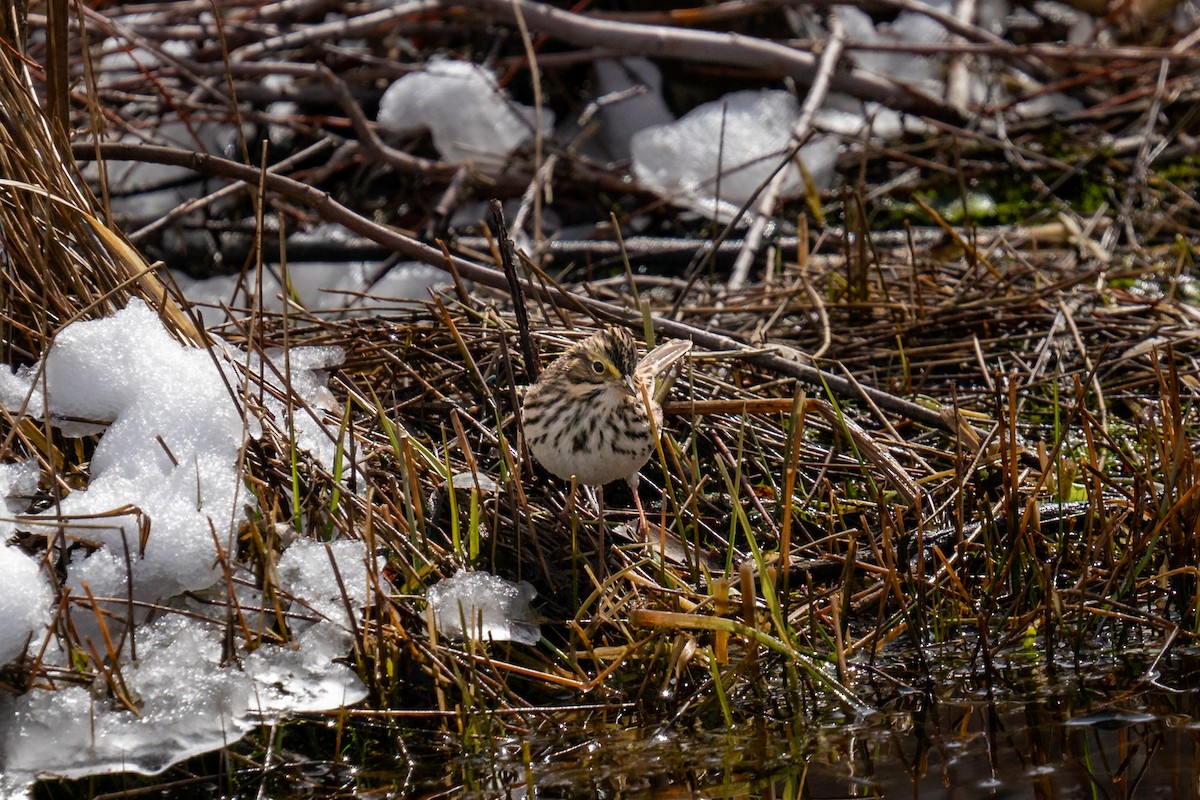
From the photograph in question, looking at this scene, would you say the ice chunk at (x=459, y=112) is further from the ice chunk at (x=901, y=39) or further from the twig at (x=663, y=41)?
the ice chunk at (x=901, y=39)

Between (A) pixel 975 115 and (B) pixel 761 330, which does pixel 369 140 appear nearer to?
(B) pixel 761 330

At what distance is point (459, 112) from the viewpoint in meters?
7.39

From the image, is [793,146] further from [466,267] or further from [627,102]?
[466,267]

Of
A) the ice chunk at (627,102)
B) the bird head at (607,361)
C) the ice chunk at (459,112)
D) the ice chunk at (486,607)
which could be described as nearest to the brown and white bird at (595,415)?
the bird head at (607,361)

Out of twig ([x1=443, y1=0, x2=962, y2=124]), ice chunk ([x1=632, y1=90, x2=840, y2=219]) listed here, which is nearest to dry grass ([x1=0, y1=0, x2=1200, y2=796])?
ice chunk ([x1=632, y1=90, x2=840, y2=219])

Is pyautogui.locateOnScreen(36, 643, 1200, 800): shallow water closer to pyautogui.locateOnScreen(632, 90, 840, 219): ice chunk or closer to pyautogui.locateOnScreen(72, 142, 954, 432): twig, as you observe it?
pyautogui.locateOnScreen(72, 142, 954, 432): twig

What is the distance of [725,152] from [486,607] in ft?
14.1

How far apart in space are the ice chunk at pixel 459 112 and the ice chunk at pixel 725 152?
0.71 m

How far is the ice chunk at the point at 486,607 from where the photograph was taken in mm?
3359

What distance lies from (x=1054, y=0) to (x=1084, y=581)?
711 centimetres

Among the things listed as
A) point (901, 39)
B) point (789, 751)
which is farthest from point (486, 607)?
point (901, 39)

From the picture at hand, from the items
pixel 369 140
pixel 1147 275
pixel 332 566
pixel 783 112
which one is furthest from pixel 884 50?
pixel 332 566

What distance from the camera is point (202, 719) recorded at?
9.64 feet

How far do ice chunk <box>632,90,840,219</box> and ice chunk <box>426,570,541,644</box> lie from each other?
3.86 m
